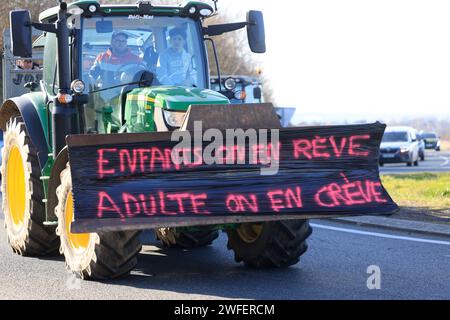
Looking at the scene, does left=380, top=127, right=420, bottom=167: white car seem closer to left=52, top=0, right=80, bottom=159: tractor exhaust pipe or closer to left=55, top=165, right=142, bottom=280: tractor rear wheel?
left=52, top=0, right=80, bottom=159: tractor exhaust pipe

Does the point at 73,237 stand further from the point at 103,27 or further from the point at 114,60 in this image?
the point at 103,27

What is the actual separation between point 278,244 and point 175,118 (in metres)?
1.71

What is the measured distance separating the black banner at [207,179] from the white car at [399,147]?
2961cm

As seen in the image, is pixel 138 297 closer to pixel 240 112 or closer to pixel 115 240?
pixel 115 240

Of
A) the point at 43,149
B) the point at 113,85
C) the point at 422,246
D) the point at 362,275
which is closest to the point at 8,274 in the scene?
the point at 43,149

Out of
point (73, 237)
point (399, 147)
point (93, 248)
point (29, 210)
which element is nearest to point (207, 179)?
A: point (93, 248)

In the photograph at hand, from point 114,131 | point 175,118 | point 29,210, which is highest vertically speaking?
point 175,118

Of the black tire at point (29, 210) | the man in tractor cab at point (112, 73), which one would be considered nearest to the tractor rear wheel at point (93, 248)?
the man in tractor cab at point (112, 73)

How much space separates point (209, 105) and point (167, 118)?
696mm

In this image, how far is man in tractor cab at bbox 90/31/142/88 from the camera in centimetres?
1021

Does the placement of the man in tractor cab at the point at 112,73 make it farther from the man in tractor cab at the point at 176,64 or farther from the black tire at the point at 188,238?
the black tire at the point at 188,238

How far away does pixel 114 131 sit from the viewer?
10148 mm

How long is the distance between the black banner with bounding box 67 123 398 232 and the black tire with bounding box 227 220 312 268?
0.96 m

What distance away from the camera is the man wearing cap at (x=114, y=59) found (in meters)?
10.2
